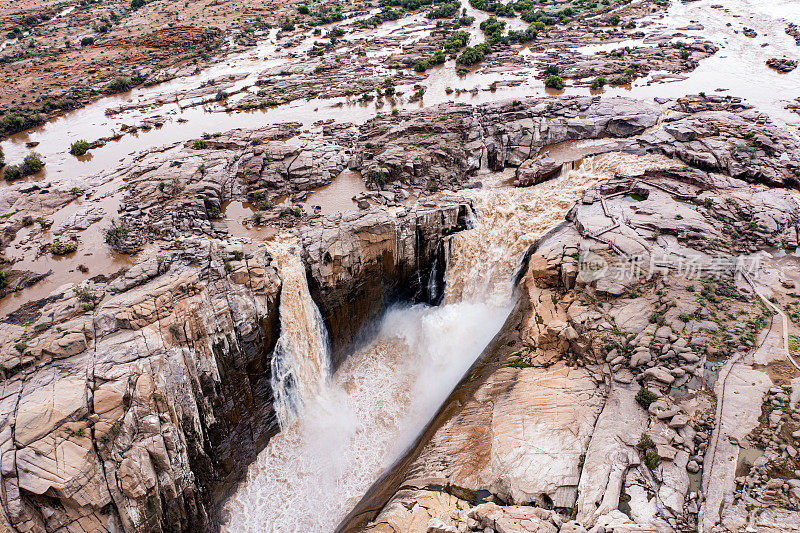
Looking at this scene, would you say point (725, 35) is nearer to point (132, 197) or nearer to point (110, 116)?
point (132, 197)

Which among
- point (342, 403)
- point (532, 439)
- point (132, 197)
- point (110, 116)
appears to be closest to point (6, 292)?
point (132, 197)

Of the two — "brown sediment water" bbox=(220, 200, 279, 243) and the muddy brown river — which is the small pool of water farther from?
"brown sediment water" bbox=(220, 200, 279, 243)

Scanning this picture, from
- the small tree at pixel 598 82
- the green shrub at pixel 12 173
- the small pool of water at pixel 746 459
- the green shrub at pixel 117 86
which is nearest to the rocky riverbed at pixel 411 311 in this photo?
the small pool of water at pixel 746 459

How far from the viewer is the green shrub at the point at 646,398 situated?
51.5ft

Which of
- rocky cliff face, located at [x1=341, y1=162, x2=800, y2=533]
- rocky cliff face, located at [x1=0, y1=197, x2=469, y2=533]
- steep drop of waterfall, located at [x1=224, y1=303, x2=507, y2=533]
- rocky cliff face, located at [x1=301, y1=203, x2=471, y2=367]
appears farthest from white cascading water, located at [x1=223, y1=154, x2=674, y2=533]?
rocky cliff face, located at [x1=341, y1=162, x2=800, y2=533]

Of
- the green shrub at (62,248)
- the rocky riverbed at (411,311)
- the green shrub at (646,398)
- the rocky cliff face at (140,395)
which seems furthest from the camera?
the green shrub at (62,248)

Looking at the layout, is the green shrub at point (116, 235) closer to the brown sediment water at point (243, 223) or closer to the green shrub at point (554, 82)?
the brown sediment water at point (243, 223)

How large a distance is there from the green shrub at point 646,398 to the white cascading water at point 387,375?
877cm

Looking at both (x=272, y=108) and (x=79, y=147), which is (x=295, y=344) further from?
(x=272, y=108)

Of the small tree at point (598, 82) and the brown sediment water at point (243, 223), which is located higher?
the small tree at point (598, 82)

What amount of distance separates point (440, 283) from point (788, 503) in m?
18.2

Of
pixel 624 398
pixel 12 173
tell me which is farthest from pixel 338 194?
pixel 12 173

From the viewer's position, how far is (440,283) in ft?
88.3

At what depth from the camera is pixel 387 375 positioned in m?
24.4
